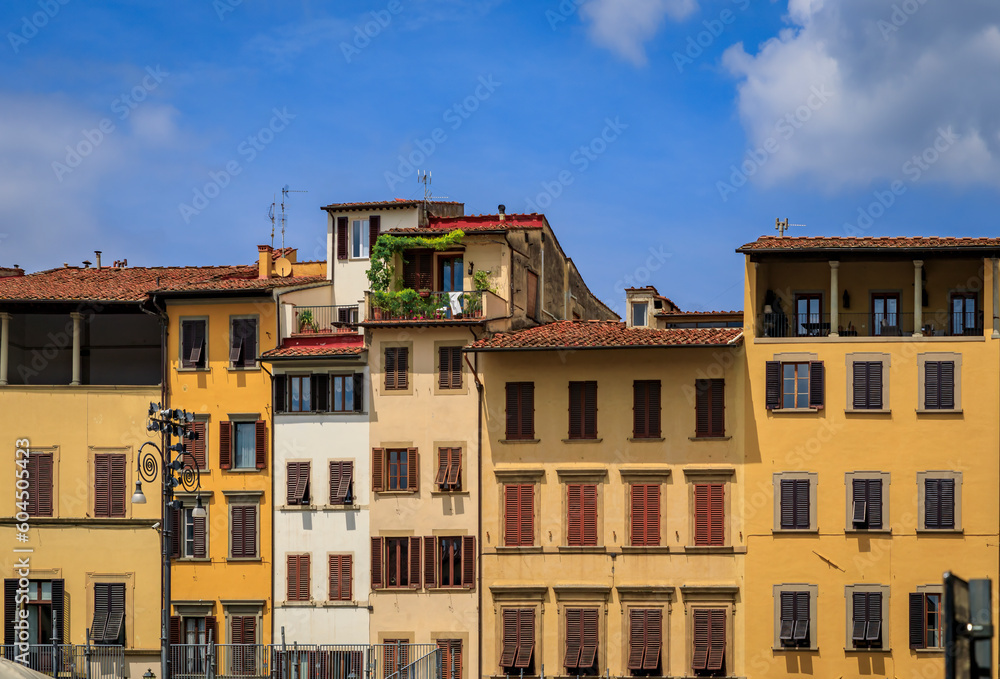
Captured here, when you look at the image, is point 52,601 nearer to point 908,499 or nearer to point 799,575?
point 799,575

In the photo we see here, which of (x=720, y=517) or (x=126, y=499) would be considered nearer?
(x=720, y=517)

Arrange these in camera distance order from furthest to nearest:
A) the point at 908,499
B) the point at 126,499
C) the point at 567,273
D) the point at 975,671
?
the point at 567,273 < the point at 126,499 < the point at 908,499 < the point at 975,671

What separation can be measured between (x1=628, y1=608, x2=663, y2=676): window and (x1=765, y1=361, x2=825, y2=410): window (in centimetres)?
721

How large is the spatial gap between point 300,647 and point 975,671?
3715 cm

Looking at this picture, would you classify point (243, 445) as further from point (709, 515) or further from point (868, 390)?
point (868, 390)

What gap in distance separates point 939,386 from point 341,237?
20.6 m

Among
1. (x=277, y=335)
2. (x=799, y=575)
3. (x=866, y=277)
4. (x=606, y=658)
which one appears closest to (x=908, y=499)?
(x=799, y=575)

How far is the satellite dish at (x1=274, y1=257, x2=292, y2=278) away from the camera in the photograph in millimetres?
53312

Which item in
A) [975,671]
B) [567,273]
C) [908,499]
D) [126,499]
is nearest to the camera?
[975,671]

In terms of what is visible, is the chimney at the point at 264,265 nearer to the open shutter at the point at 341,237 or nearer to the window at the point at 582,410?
the open shutter at the point at 341,237

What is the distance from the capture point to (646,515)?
1790 inches

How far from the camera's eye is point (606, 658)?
45188 millimetres

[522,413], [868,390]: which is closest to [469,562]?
[522,413]

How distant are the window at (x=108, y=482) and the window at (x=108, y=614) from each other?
2.46m
